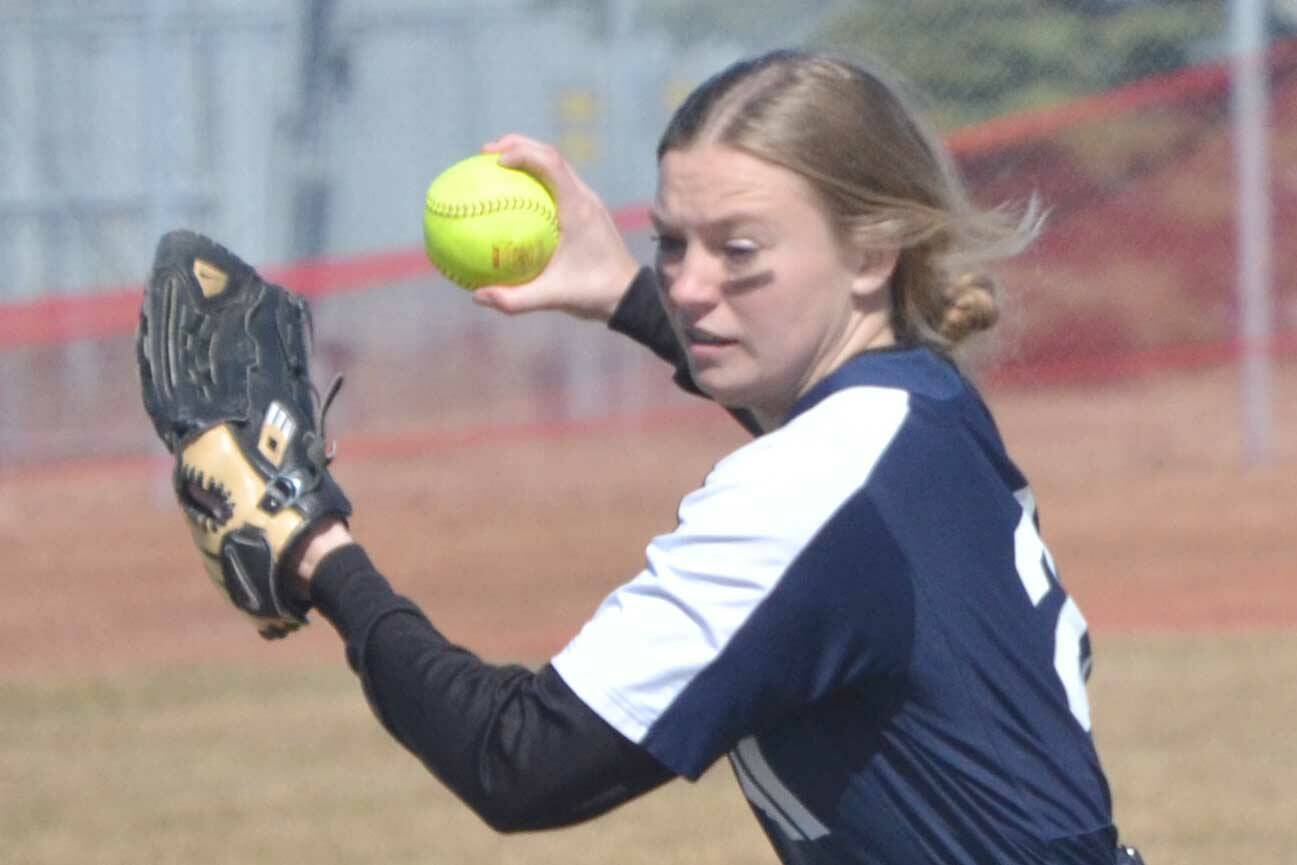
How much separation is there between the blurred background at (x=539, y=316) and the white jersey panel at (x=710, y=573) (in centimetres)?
707

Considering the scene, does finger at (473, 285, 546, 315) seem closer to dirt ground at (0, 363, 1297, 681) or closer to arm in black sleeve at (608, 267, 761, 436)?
arm in black sleeve at (608, 267, 761, 436)

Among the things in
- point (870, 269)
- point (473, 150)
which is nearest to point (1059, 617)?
point (870, 269)

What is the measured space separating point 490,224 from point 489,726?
1.00 meters

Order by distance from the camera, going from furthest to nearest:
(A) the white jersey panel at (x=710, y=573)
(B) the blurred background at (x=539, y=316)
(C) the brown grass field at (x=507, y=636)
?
(B) the blurred background at (x=539, y=316), (C) the brown grass field at (x=507, y=636), (A) the white jersey panel at (x=710, y=573)

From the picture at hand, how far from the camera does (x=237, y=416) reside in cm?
226

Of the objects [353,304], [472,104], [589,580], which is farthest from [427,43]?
[589,580]

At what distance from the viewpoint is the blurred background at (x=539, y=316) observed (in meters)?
10.5

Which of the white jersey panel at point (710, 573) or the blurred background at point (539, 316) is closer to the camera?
the white jersey panel at point (710, 573)

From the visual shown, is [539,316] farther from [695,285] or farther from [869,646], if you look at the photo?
[869,646]

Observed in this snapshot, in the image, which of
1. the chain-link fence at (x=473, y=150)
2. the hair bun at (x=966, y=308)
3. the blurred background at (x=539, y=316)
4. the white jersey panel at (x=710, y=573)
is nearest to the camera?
the white jersey panel at (x=710, y=573)

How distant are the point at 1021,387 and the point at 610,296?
29.3ft

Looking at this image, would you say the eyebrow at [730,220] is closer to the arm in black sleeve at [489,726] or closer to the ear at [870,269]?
the ear at [870,269]

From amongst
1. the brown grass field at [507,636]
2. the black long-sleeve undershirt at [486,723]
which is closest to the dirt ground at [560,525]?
the brown grass field at [507,636]

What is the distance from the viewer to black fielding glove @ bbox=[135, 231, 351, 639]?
7.21ft
